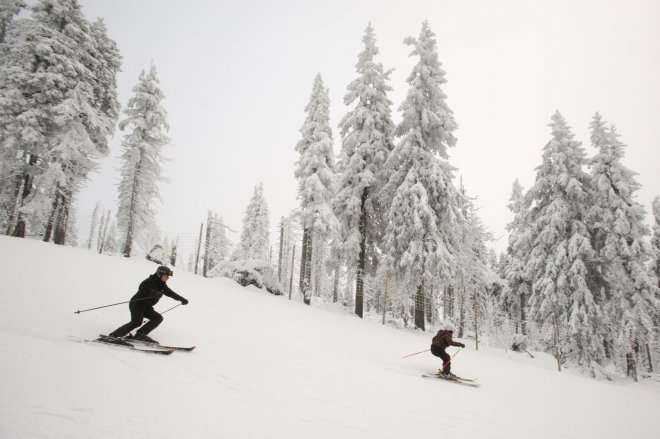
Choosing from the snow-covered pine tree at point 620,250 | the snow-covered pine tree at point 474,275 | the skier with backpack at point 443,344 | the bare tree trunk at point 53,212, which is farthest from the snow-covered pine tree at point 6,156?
the snow-covered pine tree at point 620,250

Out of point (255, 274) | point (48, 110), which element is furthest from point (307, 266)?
point (48, 110)

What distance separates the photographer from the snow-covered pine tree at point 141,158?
24.1m

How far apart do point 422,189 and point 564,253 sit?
10176mm

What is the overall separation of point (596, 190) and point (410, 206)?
12835 mm

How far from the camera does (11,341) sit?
5586 mm

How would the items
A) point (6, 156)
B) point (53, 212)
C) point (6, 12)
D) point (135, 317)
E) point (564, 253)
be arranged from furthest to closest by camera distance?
point (6, 12) → point (53, 212) → point (564, 253) → point (6, 156) → point (135, 317)

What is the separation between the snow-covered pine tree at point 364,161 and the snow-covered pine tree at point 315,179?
1.19m

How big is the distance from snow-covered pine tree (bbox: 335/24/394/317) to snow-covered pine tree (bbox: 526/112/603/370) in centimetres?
1064

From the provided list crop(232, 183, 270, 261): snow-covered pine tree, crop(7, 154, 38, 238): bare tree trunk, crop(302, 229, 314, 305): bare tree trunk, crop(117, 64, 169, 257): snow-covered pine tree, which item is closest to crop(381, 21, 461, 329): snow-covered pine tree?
crop(302, 229, 314, 305): bare tree trunk

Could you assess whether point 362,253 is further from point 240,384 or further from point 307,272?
point 240,384

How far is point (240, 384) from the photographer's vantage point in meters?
5.79

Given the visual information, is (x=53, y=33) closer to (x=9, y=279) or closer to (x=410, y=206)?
(x=9, y=279)

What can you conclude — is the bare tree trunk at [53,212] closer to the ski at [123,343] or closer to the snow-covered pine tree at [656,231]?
the ski at [123,343]

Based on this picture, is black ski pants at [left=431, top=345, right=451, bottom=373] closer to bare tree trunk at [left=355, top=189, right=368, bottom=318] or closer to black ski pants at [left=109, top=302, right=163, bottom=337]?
black ski pants at [left=109, top=302, right=163, bottom=337]
